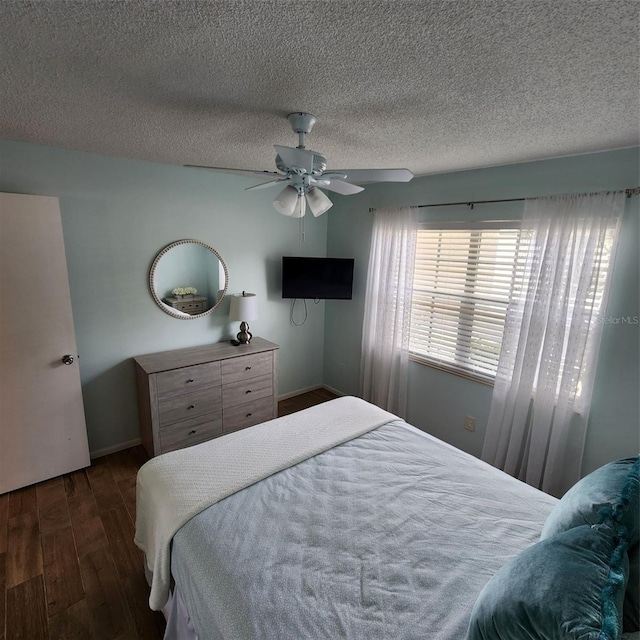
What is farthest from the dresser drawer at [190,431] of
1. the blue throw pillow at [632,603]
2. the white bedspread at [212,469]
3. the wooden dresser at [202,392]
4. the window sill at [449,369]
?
the blue throw pillow at [632,603]

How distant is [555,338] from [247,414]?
101 inches

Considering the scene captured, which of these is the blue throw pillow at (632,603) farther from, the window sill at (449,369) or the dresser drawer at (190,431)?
the dresser drawer at (190,431)

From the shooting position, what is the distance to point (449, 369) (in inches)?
118

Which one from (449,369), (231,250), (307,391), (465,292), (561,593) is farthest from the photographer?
(307,391)

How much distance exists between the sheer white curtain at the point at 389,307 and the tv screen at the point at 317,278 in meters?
0.27

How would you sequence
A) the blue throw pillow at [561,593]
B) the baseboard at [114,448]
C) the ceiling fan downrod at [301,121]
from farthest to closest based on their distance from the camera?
the baseboard at [114,448]
the ceiling fan downrod at [301,121]
the blue throw pillow at [561,593]

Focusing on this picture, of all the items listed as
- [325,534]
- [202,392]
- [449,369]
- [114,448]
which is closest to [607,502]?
[325,534]

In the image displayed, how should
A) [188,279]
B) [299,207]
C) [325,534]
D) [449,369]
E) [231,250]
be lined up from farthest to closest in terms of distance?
[231,250], [188,279], [449,369], [299,207], [325,534]

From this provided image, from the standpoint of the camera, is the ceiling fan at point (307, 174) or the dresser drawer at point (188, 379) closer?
the ceiling fan at point (307, 174)

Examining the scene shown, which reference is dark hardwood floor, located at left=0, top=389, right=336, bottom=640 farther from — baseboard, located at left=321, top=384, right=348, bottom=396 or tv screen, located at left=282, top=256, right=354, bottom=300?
baseboard, located at left=321, top=384, right=348, bottom=396

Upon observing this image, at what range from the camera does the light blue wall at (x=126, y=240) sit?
246 cm

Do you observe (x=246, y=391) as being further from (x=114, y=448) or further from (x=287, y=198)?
(x=287, y=198)

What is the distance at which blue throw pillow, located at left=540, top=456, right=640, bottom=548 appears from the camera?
971 mm

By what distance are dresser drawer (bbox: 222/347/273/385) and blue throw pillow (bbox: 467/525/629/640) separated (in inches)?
95.8
